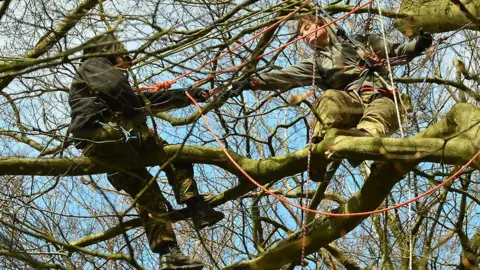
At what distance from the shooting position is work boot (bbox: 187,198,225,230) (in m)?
5.54

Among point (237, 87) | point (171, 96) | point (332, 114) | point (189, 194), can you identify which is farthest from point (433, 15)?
point (189, 194)

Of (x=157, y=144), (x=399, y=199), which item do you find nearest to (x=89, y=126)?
(x=157, y=144)

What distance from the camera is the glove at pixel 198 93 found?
5.48 meters

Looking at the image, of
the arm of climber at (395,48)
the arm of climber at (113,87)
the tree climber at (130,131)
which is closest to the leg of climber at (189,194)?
the tree climber at (130,131)

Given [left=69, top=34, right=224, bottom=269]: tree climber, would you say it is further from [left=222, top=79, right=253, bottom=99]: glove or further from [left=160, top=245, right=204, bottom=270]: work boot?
[left=222, top=79, right=253, bottom=99]: glove

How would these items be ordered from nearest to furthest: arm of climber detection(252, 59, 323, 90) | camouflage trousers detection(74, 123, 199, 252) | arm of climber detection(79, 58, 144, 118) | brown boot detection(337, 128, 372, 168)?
brown boot detection(337, 128, 372, 168) → arm of climber detection(79, 58, 144, 118) → camouflage trousers detection(74, 123, 199, 252) → arm of climber detection(252, 59, 323, 90)

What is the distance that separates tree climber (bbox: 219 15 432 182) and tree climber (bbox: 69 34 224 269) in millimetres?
559

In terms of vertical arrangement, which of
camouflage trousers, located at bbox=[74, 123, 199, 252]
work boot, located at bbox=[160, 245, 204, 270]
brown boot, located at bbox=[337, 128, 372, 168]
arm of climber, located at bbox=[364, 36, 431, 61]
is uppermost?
arm of climber, located at bbox=[364, 36, 431, 61]

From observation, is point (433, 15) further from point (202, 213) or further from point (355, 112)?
point (202, 213)

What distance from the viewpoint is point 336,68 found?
566 cm

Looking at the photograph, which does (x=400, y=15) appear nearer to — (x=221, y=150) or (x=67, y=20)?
(x=221, y=150)

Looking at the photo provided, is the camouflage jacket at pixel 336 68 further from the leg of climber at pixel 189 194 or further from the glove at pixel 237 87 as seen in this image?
the leg of climber at pixel 189 194

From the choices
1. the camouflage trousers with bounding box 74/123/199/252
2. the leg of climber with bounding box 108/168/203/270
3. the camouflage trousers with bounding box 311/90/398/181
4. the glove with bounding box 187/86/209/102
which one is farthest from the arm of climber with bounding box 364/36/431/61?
the leg of climber with bounding box 108/168/203/270

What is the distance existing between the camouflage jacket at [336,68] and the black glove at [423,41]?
7 cm
